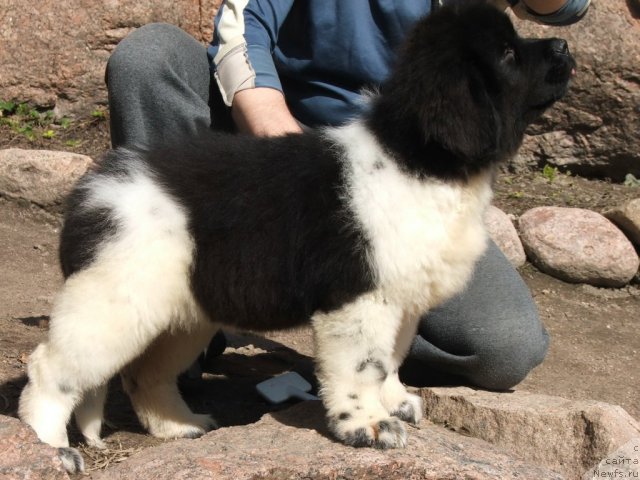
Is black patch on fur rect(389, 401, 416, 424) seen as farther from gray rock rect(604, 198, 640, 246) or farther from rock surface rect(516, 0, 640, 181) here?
rock surface rect(516, 0, 640, 181)

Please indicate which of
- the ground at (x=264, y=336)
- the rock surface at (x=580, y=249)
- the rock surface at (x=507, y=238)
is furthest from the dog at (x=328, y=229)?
the rock surface at (x=580, y=249)

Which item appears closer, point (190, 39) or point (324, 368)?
point (324, 368)

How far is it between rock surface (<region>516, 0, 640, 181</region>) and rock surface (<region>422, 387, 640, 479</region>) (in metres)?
4.18

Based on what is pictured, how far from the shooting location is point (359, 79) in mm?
4480

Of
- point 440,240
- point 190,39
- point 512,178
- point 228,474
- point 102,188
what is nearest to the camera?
point 228,474

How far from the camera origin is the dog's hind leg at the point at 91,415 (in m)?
3.70

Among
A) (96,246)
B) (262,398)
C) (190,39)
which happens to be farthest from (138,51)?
(262,398)

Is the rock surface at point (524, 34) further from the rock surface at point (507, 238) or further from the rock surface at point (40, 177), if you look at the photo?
the rock surface at point (507, 238)

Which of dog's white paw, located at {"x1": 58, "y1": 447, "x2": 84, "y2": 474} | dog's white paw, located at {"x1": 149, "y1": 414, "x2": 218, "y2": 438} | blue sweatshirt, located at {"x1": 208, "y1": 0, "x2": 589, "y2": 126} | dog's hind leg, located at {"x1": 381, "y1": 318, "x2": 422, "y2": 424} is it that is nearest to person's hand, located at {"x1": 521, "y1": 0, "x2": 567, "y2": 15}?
blue sweatshirt, located at {"x1": 208, "y1": 0, "x2": 589, "y2": 126}

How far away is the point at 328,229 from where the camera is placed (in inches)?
129

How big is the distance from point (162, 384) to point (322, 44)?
5.69ft

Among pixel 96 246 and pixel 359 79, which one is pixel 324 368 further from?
pixel 359 79

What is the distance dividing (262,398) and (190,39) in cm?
180

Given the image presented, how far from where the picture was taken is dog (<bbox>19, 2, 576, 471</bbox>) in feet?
10.7
